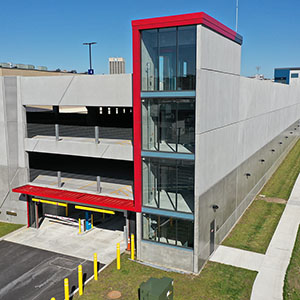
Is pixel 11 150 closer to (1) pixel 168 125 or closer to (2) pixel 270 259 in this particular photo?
(1) pixel 168 125

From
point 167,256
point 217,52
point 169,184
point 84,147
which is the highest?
point 217,52

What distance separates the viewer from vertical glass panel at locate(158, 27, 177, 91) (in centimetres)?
1615

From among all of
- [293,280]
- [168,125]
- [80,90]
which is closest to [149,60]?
[168,125]

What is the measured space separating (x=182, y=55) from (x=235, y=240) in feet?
38.4

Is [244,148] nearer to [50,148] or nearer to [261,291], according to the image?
[261,291]

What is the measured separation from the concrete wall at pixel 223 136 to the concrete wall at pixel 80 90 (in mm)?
4750

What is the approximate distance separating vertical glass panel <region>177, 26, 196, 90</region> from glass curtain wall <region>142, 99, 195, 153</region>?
87 centimetres

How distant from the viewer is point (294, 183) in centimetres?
3375

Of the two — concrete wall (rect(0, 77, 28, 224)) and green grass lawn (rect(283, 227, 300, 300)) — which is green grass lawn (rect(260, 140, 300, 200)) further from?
concrete wall (rect(0, 77, 28, 224))

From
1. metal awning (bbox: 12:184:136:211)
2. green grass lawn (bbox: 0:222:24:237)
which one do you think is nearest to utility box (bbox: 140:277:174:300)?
metal awning (bbox: 12:184:136:211)

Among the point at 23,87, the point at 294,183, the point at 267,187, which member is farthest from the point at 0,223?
the point at 294,183

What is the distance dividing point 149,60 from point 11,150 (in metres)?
12.3

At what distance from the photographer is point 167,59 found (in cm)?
1631

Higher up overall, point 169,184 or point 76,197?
point 169,184
